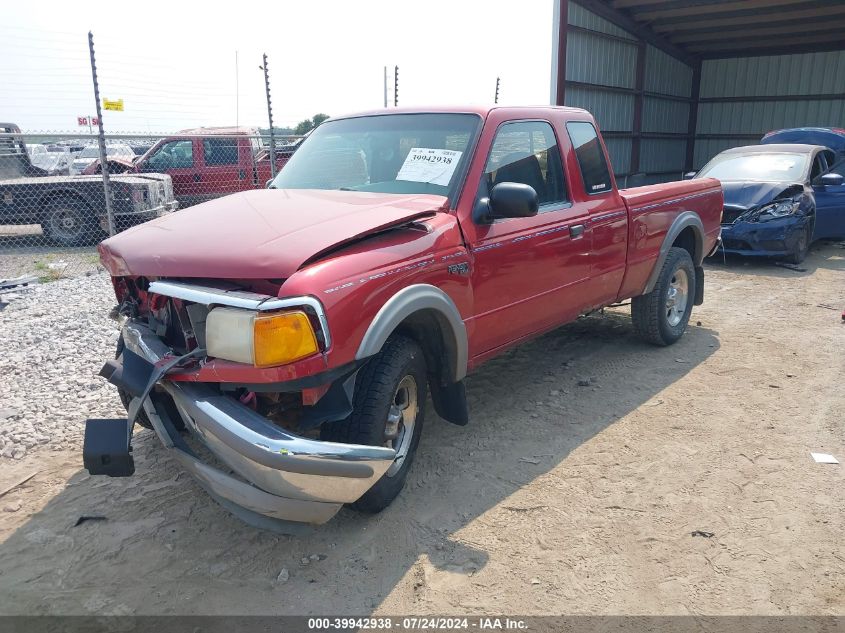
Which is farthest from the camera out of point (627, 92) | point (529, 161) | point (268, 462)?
point (627, 92)

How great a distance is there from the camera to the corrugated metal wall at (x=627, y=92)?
14.9 m

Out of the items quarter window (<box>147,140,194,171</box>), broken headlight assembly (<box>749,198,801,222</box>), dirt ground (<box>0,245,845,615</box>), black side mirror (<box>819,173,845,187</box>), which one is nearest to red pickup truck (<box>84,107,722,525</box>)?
dirt ground (<box>0,245,845,615</box>)

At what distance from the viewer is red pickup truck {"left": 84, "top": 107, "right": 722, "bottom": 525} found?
8.89 ft

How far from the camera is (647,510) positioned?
3.44 metres

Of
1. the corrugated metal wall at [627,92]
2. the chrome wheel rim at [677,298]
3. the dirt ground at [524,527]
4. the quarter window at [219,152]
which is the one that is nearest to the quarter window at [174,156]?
the quarter window at [219,152]

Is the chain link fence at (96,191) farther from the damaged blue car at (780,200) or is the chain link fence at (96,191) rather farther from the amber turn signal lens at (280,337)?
the amber turn signal lens at (280,337)

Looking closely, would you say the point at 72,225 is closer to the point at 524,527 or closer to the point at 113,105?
the point at 113,105

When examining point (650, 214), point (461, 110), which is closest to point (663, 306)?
point (650, 214)

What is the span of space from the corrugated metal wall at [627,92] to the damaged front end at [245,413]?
522 inches

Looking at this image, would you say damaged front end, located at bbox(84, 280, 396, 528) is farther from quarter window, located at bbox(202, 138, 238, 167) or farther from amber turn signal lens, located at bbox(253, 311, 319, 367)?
quarter window, located at bbox(202, 138, 238, 167)

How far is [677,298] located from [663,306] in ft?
1.67

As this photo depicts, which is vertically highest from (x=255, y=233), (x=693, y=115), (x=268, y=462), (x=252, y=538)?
(x=693, y=115)

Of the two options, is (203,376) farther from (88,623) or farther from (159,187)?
(159,187)

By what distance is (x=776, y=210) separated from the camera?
930cm
